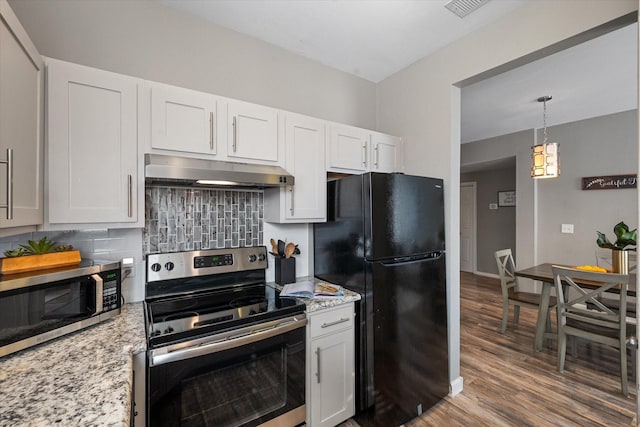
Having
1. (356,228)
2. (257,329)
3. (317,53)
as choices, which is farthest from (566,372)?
(317,53)

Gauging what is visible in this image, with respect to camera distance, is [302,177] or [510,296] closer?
[302,177]

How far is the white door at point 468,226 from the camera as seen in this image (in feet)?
21.5

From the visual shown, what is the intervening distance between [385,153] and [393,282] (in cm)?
114

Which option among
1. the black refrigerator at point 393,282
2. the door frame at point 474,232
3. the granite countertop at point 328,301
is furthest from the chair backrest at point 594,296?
the door frame at point 474,232

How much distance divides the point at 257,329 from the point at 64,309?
806 millimetres

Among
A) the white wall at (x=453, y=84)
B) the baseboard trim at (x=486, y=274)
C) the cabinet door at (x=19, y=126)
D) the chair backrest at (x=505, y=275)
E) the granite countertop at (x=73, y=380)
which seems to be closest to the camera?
the granite countertop at (x=73, y=380)

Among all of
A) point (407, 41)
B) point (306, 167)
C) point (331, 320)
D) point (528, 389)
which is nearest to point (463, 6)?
point (407, 41)

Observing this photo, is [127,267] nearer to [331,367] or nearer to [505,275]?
[331,367]

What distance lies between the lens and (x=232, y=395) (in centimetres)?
138

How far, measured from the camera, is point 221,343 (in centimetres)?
133

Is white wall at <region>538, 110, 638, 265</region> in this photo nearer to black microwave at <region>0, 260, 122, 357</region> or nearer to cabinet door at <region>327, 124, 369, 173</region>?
cabinet door at <region>327, 124, 369, 173</region>

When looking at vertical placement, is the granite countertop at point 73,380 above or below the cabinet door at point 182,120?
below

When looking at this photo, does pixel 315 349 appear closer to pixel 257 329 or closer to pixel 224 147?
pixel 257 329

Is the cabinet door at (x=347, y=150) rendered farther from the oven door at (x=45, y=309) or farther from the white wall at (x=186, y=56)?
the oven door at (x=45, y=309)
